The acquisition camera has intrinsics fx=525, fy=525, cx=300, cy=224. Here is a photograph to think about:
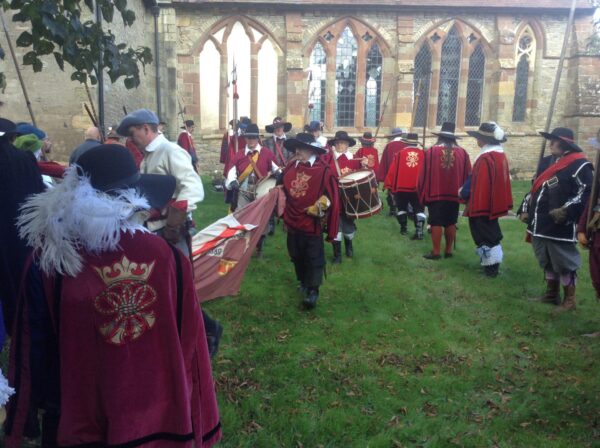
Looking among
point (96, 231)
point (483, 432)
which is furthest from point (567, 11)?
point (96, 231)

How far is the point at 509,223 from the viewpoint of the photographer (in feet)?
37.0

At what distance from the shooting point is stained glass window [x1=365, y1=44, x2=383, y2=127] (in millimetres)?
20928

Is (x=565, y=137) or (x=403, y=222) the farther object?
(x=403, y=222)

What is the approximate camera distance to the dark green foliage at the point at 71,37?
350cm

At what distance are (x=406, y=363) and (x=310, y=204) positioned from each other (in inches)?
82.9

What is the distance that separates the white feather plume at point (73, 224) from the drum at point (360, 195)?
5.78m

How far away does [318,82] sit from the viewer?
20.9 metres

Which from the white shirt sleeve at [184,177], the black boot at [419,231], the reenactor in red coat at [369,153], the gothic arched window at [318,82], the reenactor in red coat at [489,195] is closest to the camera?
the white shirt sleeve at [184,177]

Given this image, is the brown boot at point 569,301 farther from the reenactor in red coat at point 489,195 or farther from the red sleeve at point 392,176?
the red sleeve at point 392,176

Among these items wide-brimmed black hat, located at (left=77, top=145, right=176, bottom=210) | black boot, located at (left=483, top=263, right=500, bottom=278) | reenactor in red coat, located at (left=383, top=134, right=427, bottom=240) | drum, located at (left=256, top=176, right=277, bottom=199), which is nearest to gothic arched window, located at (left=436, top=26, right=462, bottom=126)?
reenactor in red coat, located at (left=383, top=134, right=427, bottom=240)

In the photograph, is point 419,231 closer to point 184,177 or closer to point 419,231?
Result: point 419,231

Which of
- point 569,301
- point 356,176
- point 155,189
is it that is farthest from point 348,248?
point 155,189

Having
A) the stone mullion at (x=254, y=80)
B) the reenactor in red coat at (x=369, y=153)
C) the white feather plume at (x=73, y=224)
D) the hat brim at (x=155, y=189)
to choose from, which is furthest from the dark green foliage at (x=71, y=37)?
the stone mullion at (x=254, y=80)

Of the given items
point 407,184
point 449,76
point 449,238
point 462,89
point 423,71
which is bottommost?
point 449,238
